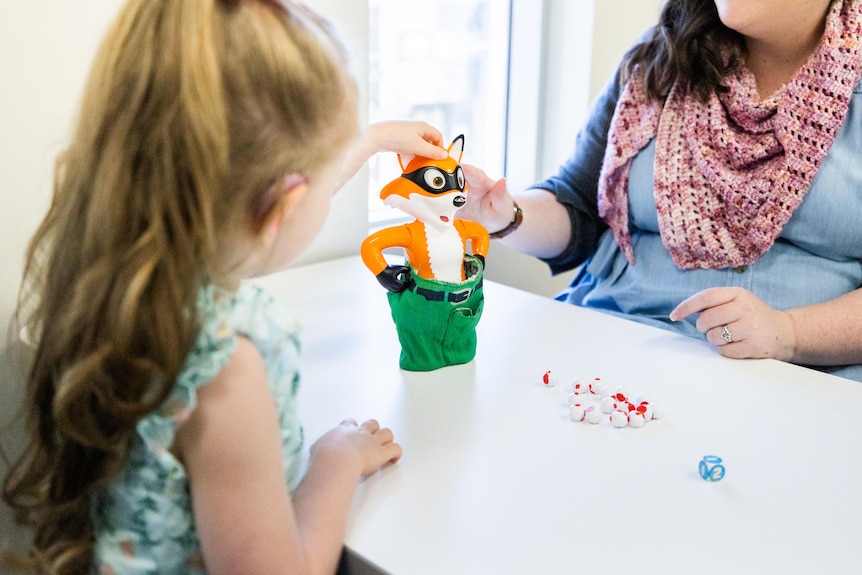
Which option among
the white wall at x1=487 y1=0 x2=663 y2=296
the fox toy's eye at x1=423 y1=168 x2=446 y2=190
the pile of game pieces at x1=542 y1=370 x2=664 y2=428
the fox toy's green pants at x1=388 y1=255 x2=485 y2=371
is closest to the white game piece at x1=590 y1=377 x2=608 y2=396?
the pile of game pieces at x1=542 y1=370 x2=664 y2=428

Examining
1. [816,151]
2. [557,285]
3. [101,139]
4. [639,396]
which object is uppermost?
[101,139]

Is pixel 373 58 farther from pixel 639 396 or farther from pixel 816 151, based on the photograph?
pixel 639 396

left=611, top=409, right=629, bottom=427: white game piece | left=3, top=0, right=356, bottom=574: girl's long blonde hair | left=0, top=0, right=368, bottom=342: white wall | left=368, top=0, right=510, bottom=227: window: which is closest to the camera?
left=3, top=0, right=356, bottom=574: girl's long blonde hair

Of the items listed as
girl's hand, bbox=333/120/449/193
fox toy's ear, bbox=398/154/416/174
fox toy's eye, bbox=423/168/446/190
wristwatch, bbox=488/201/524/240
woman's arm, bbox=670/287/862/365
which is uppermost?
girl's hand, bbox=333/120/449/193

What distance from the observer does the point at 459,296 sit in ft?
2.96

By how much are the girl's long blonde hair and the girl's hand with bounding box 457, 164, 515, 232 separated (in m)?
0.60

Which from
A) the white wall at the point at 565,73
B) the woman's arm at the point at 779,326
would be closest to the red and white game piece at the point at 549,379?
the woman's arm at the point at 779,326

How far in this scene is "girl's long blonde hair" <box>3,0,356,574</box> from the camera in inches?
21.6

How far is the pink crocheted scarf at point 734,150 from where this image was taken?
45.1 inches

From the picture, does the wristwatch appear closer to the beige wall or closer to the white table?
the white table

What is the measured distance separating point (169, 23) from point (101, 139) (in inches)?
3.5

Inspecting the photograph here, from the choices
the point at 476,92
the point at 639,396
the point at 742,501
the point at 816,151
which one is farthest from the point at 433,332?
the point at 476,92

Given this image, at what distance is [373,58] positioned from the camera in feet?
5.51

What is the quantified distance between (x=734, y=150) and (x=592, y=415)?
0.54 meters
